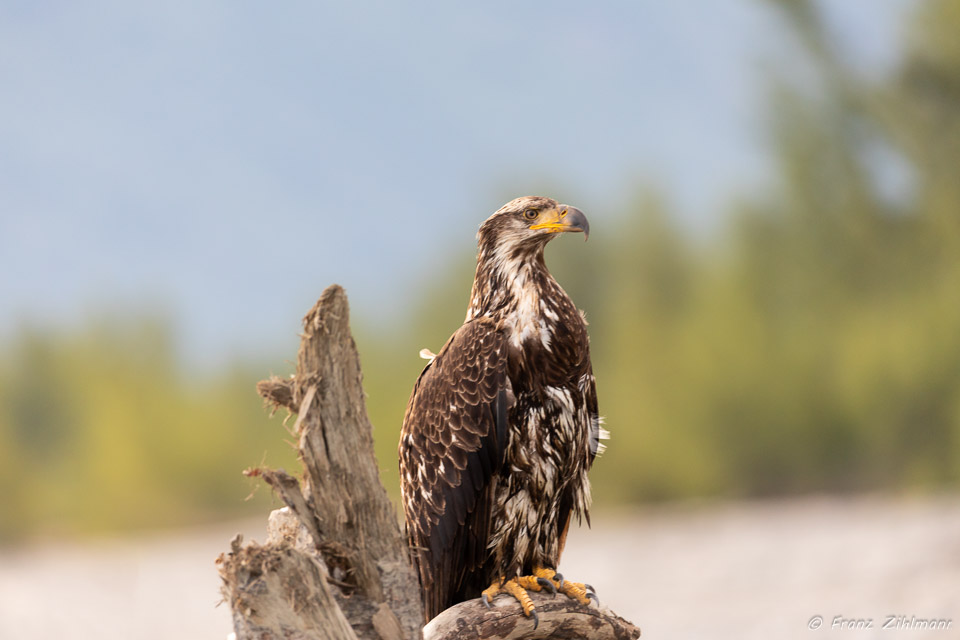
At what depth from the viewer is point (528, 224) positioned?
4234 mm

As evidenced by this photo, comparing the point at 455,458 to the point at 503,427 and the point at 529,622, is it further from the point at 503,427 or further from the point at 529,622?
the point at 529,622

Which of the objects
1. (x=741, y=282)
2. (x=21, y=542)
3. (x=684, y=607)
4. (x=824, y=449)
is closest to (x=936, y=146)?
(x=741, y=282)

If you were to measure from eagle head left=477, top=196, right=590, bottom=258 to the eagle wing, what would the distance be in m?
0.36

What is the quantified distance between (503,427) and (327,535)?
0.98 meters

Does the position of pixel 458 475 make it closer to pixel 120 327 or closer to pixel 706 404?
pixel 706 404

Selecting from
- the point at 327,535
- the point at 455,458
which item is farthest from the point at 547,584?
the point at 327,535

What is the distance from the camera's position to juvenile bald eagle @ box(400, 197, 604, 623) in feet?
13.6

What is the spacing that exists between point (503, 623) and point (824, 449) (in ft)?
53.7

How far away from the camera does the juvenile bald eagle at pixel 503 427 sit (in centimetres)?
416

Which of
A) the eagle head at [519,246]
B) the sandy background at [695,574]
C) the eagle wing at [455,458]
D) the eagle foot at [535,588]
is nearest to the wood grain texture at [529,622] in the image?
the eagle foot at [535,588]

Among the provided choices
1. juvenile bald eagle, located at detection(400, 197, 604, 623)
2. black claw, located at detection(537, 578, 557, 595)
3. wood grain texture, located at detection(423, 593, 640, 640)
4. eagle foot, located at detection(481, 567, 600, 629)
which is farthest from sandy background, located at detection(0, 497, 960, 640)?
juvenile bald eagle, located at detection(400, 197, 604, 623)

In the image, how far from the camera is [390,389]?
17.8 m

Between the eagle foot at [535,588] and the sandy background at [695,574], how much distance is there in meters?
5.85

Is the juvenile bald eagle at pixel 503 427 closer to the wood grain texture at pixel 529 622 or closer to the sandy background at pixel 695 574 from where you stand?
the wood grain texture at pixel 529 622
